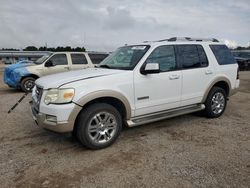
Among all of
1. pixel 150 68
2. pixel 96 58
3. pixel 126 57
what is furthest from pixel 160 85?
pixel 96 58

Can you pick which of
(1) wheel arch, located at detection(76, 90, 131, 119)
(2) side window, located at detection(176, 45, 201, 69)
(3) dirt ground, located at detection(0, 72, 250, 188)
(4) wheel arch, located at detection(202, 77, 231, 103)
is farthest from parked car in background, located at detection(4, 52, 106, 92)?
(1) wheel arch, located at detection(76, 90, 131, 119)

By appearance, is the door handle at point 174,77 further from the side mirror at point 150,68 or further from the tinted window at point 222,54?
the tinted window at point 222,54

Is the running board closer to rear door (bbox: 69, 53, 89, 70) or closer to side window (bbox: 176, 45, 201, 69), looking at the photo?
side window (bbox: 176, 45, 201, 69)

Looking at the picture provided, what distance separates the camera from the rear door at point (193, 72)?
4.99 metres

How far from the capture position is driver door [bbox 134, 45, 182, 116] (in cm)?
434

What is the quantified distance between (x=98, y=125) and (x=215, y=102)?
3190 mm

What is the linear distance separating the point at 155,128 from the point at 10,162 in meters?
2.86

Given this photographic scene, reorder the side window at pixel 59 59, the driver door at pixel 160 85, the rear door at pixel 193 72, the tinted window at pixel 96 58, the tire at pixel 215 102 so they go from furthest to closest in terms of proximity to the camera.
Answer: the tinted window at pixel 96 58 < the side window at pixel 59 59 < the tire at pixel 215 102 < the rear door at pixel 193 72 < the driver door at pixel 160 85

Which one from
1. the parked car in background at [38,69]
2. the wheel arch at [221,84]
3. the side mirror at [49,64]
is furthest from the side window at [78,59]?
the wheel arch at [221,84]

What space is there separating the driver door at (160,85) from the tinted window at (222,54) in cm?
138

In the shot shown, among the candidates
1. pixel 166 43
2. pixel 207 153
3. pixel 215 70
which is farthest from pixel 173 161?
pixel 215 70

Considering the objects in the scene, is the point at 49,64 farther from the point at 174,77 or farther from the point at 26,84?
the point at 174,77

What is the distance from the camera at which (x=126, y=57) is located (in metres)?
4.82

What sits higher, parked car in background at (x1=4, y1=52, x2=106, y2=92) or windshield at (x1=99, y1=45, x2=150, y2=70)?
windshield at (x1=99, y1=45, x2=150, y2=70)
